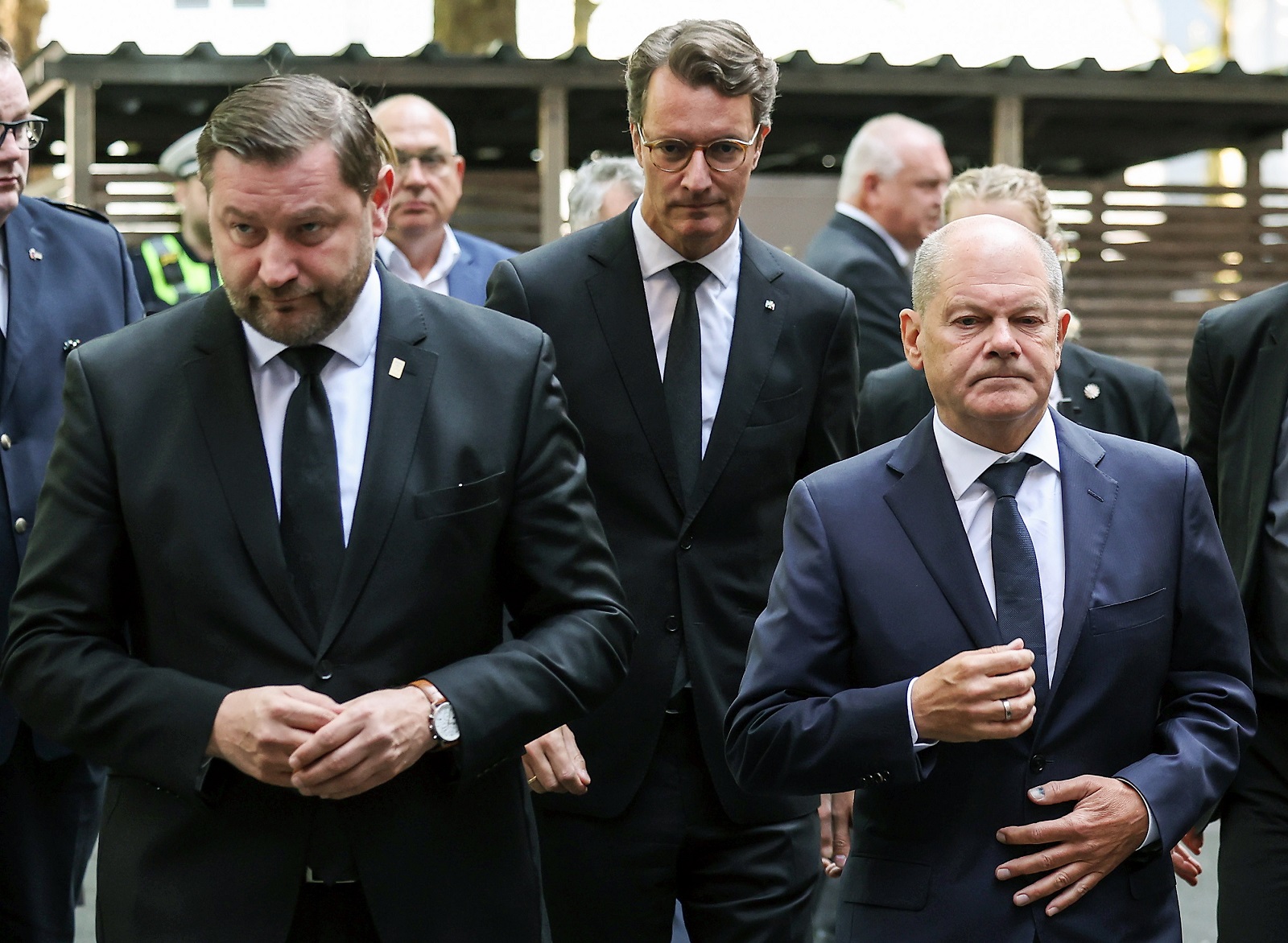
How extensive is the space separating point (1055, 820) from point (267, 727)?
4.18 feet

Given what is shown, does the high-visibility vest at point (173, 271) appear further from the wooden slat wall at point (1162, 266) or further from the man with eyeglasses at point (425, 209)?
the wooden slat wall at point (1162, 266)

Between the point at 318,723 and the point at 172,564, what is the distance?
1.26 ft

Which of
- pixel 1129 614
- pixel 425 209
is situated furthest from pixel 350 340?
pixel 425 209

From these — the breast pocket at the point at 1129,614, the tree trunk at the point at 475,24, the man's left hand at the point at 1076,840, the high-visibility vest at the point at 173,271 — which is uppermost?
the tree trunk at the point at 475,24

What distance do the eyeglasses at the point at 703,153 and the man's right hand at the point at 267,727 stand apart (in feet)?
5.05

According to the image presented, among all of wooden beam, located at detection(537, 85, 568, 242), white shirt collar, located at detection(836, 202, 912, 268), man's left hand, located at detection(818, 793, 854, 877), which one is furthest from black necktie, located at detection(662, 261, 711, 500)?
wooden beam, located at detection(537, 85, 568, 242)

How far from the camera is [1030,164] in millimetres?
12508

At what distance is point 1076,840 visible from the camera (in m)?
2.83

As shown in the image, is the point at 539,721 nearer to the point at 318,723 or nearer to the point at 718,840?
the point at 318,723

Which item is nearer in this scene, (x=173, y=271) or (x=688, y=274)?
(x=688, y=274)

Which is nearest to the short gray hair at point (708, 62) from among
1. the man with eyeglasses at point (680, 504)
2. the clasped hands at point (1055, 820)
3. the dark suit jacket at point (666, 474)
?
the man with eyeglasses at point (680, 504)

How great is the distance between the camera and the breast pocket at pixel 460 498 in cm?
275

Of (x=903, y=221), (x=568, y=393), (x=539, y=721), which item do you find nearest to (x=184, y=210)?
(x=903, y=221)

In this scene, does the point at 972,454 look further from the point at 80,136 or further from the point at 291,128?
the point at 80,136
